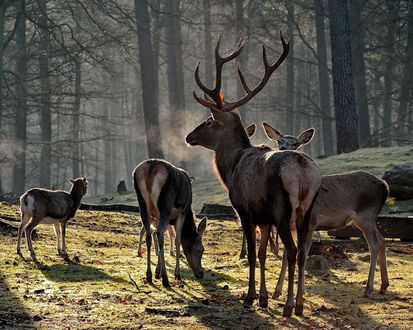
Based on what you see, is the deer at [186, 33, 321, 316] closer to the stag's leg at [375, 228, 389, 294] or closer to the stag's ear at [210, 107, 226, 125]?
the stag's ear at [210, 107, 226, 125]

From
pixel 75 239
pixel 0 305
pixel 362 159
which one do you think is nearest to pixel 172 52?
pixel 362 159

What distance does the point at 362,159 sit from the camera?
22094mm

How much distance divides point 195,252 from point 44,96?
19.7 metres

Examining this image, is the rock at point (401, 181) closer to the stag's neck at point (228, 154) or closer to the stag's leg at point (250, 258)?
the stag's neck at point (228, 154)

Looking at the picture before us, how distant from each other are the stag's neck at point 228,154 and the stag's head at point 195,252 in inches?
57.5

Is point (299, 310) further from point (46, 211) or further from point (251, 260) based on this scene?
point (46, 211)

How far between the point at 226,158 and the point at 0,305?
10.4 feet

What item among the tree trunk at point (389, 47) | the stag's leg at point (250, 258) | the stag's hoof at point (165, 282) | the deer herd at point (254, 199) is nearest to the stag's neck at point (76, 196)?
the deer herd at point (254, 199)

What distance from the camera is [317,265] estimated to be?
10289 mm

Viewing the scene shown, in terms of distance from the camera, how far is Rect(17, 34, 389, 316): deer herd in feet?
24.3

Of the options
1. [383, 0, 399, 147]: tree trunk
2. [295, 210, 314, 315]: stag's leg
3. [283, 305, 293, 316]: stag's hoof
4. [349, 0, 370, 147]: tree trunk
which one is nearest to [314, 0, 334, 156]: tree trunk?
[349, 0, 370, 147]: tree trunk

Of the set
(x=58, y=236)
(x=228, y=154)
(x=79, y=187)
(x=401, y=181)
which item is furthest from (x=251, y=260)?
(x=401, y=181)

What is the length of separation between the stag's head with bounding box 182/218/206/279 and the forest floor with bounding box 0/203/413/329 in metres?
0.16

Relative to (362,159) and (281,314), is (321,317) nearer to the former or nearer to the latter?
(281,314)
